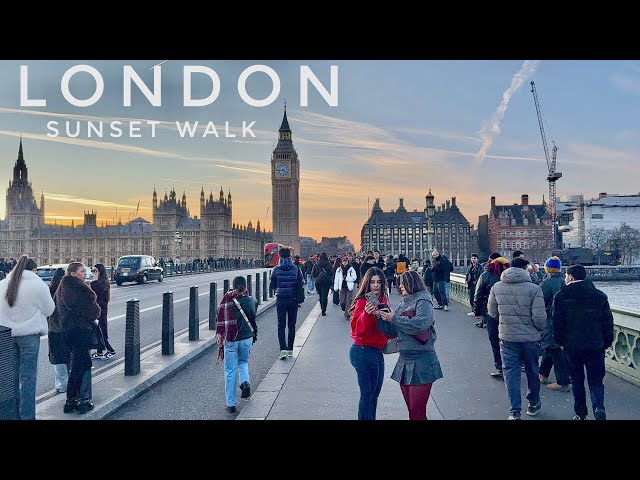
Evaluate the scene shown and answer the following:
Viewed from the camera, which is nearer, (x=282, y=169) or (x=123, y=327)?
(x=123, y=327)

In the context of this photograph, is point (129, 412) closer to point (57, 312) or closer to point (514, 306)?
point (57, 312)

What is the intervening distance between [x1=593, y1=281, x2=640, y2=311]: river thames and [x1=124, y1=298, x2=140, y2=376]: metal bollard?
36.5 m

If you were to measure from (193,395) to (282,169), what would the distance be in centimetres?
13887

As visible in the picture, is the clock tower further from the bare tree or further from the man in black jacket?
the man in black jacket

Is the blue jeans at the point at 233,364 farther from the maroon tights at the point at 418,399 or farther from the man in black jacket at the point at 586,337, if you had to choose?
the man in black jacket at the point at 586,337

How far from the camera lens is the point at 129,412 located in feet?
23.3

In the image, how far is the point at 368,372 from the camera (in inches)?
222

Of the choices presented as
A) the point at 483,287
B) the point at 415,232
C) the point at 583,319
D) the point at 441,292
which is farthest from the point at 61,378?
the point at 415,232

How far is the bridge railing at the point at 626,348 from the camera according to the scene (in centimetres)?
838

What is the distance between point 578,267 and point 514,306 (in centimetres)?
82

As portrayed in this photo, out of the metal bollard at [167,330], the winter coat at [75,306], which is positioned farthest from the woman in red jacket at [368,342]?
the metal bollard at [167,330]

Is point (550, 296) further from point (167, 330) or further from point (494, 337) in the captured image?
point (167, 330)

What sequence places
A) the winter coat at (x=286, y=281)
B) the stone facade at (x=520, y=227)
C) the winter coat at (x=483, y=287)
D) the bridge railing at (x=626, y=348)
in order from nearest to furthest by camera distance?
the bridge railing at (x=626, y=348) → the winter coat at (x=483, y=287) → the winter coat at (x=286, y=281) → the stone facade at (x=520, y=227)
